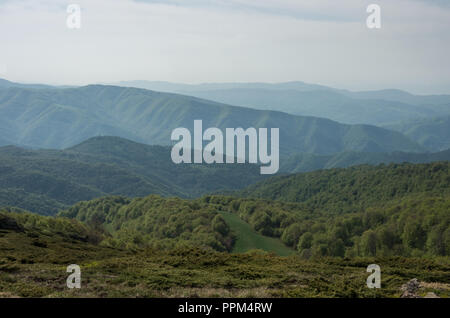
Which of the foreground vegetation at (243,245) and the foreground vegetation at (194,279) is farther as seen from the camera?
the foreground vegetation at (243,245)

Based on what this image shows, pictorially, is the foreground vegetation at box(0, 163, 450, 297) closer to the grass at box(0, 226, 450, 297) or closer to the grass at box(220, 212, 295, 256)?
the grass at box(0, 226, 450, 297)

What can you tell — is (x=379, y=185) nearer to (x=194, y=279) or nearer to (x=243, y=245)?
(x=243, y=245)

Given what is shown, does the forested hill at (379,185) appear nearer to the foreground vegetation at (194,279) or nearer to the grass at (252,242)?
the grass at (252,242)

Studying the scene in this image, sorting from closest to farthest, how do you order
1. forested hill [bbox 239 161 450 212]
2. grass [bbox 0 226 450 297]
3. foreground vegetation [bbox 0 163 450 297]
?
1. grass [bbox 0 226 450 297]
2. foreground vegetation [bbox 0 163 450 297]
3. forested hill [bbox 239 161 450 212]

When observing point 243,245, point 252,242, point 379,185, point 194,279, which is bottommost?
point 243,245

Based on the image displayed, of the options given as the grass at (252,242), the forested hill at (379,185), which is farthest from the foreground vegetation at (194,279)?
the forested hill at (379,185)

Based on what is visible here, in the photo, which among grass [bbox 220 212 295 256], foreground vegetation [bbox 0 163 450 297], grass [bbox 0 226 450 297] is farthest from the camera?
grass [bbox 220 212 295 256]

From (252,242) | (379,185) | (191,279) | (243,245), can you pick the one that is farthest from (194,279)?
(379,185)

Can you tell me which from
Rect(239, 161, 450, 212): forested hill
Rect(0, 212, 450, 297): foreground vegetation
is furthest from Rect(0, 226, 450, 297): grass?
Rect(239, 161, 450, 212): forested hill
